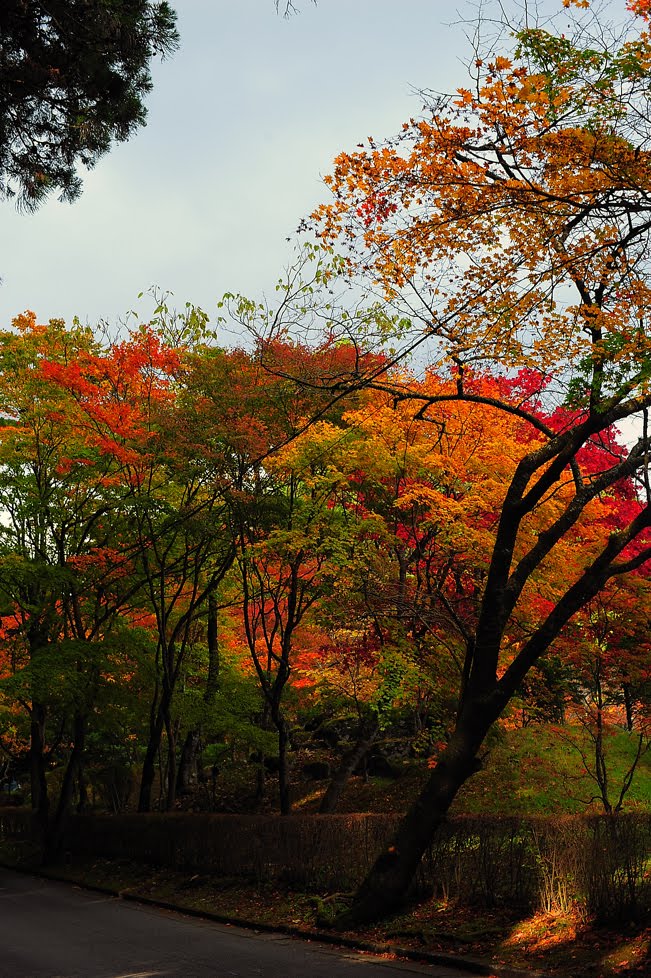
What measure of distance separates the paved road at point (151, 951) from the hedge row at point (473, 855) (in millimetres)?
1408

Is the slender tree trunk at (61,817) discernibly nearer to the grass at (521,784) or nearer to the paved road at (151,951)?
the paved road at (151,951)

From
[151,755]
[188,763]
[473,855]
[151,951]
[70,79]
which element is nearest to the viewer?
[70,79]

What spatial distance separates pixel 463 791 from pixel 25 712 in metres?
12.1

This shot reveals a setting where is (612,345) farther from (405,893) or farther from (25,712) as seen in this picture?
(25,712)

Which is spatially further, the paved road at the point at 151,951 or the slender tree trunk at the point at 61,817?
the slender tree trunk at the point at 61,817

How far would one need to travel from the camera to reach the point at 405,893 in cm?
962

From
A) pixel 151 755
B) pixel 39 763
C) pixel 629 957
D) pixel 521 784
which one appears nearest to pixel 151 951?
pixel 629 957

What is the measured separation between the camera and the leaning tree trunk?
29.6ft

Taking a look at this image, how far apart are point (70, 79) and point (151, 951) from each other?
30.7 ft

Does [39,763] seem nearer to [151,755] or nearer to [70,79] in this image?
[151,755]

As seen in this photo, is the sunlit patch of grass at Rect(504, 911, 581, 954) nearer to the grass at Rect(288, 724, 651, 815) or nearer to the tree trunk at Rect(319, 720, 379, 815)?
the tree trunk at Rect(319, 720, 379, 815)

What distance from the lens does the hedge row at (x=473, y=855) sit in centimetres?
822

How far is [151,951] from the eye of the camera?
977 centimetres

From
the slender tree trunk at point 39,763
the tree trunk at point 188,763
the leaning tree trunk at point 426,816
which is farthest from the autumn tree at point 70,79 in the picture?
the tree trunk at point 188,763
